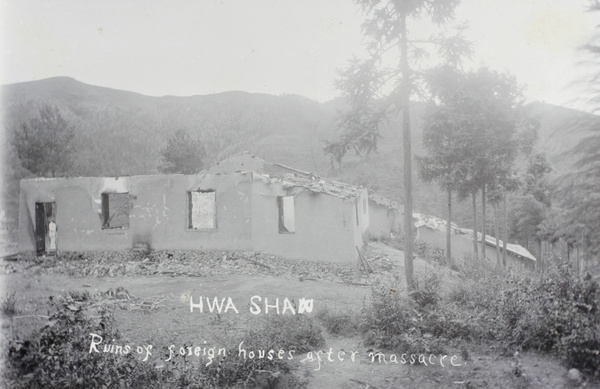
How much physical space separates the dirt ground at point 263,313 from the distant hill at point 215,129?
3061 millimetres

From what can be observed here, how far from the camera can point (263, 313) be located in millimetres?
8328

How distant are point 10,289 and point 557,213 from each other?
10.6 meters

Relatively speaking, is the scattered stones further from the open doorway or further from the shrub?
the shrub

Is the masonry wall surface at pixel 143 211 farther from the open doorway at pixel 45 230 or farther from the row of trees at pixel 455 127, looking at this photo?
the row of trees at pixel 455 127

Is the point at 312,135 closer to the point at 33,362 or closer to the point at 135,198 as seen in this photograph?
the point at 135,198

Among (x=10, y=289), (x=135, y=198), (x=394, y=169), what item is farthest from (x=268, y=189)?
(x=394, y=169)

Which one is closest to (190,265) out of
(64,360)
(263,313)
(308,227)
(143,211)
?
(143,211)

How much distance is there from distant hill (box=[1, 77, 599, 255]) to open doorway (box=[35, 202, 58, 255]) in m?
1.28

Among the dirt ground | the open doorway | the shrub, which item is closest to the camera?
the dirt ground

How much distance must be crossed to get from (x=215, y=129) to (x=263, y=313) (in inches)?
1129

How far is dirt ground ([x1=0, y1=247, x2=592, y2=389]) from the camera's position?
5.59m

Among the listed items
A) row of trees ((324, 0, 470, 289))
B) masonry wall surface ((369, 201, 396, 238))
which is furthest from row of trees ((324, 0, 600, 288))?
masonry wall surface ((369, 201, 396, 238))

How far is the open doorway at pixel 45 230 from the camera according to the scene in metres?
13.6

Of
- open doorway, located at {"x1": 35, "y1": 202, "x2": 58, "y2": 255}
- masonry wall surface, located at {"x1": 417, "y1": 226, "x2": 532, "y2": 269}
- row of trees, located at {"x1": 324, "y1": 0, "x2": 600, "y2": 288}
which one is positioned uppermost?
row of trees, located at {"x1": 324, "y1": 0, "x2": 600, "y2": 288}
